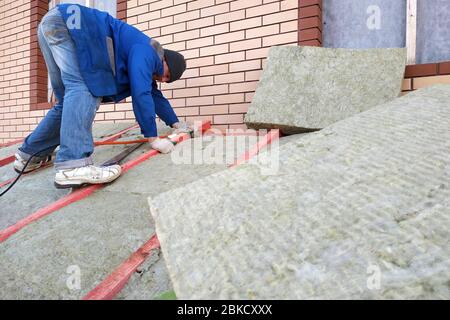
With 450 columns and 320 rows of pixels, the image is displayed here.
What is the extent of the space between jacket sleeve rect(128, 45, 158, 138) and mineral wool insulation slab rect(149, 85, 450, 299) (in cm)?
102

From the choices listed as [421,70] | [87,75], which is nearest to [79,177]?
[87,75]

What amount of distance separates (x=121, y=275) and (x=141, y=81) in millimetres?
1289

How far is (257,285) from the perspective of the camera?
721 millimetres

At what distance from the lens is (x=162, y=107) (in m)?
2.71

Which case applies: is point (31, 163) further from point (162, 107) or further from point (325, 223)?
point (325, 223)

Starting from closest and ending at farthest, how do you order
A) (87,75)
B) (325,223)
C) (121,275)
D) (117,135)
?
(325,223) < (121,275) < (87,75) < (117,135)

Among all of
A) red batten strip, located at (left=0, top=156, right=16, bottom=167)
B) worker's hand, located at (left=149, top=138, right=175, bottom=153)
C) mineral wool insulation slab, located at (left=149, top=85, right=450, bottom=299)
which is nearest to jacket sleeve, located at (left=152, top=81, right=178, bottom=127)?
worker's hand, located at (left=149, top=138, right=175, bottom=153)

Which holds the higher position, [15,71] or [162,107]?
[15,71]

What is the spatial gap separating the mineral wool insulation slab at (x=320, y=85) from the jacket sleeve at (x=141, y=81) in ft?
2.31

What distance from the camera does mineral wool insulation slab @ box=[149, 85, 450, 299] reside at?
70 cm

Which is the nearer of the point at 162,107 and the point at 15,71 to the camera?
the point at 162,107
